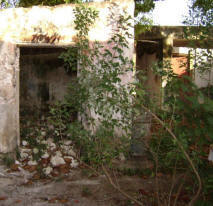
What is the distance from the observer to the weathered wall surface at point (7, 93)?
14.3 feet

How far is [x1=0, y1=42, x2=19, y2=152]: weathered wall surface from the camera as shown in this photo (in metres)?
4.37

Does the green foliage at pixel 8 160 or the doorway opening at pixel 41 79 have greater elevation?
the doorway opening at pixel 41 79

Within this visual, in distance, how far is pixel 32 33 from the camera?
444 centimetres

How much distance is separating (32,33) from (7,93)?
1.03m

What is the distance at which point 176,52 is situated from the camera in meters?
10.2

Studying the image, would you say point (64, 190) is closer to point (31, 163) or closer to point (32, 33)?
point (31, 163)

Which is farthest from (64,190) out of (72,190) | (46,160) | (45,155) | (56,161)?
(45,155)

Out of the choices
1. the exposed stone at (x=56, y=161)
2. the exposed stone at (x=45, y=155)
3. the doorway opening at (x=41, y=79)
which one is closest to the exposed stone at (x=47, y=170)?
the exposed stone at (x=56, y=161)

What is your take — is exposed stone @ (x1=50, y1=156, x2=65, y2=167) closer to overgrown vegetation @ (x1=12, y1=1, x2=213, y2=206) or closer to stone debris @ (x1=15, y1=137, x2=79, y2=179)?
stone debris @ (x1=15, y1=137, x2=79, y2=179)

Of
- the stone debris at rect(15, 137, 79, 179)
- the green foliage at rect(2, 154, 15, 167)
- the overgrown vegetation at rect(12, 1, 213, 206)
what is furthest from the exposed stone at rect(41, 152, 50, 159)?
the overgrown vegetation at rect(12, 1, 213, 206)

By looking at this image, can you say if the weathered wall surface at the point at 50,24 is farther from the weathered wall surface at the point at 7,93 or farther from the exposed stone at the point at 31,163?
the exposed stone at the point at 31,163

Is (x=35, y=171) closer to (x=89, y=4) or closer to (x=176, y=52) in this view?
(x=89, y=4)

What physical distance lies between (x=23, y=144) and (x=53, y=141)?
21.2 inches

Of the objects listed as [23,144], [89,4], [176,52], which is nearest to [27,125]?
[23,144]
